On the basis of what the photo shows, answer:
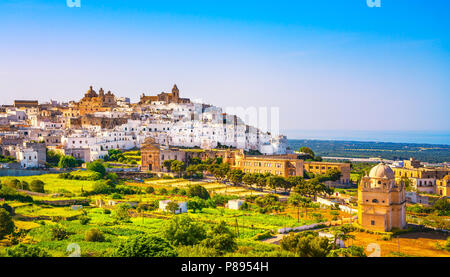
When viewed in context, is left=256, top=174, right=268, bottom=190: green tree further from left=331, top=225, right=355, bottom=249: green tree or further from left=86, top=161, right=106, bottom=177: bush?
left=331, top=225, right=355, bottom=249: green tree

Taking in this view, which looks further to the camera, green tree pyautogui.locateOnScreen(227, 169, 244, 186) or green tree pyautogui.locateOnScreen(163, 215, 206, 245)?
green tree pyautogui.locateOnScreen(227, 169, 244, 186)

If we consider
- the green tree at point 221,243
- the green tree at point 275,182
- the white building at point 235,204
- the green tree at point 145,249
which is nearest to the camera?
the green tree at point 145,249

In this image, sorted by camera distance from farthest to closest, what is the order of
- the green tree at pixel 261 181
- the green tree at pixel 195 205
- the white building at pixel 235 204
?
the green tree at pixel 261 181, the white building at pixel 235 204, the green tree at pixel 195 205

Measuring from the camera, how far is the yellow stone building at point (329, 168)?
41688 mm

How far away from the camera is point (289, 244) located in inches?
716

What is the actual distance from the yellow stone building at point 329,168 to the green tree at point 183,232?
24.9m

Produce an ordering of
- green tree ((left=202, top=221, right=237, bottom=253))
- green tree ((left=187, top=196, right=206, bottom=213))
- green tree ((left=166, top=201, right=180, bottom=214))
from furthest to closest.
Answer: green tree ((left=187, top=196, right=206, bottom=213)) → green tree ((left=166, top=201, right=180, bottom=214)) → green tree ((left=202, top=221, right=237, bottom=253))

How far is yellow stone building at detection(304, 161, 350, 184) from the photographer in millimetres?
41688

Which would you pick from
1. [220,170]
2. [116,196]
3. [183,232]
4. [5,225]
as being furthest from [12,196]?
[220,170]

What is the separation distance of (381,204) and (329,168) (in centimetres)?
1740

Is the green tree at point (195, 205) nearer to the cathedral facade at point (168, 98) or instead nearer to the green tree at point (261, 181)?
the green tree at point (261, 181)

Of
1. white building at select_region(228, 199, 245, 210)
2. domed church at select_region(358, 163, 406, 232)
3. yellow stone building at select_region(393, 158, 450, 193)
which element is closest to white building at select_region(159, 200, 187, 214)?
white building at select_region(228, 199, 245, 210)

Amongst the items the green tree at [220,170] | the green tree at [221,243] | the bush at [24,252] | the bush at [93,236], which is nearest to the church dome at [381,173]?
the green tree at [221,243]

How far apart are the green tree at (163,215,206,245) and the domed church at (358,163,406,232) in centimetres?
1032
